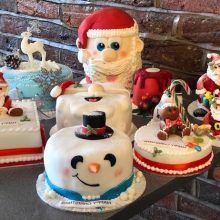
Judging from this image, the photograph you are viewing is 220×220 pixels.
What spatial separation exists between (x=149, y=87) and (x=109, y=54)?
11 centimetres

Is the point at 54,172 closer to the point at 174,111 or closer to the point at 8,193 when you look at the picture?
the point at 8,193

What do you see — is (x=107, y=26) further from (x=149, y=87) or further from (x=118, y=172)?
(x=118, y=172)

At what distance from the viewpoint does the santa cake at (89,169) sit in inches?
25.6

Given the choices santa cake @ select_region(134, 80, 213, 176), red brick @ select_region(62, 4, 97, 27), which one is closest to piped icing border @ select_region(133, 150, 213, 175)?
santa cake @ select_region(134, 80, 213, 176)

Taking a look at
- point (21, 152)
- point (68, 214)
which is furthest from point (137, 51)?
point (68, 214)

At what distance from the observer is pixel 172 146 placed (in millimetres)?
761

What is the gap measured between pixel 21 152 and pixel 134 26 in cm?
39

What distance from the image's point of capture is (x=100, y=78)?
3.31 ft

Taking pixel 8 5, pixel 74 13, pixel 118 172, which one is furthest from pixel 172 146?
pixel 8 5

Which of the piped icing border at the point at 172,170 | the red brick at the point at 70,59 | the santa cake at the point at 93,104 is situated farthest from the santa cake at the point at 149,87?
the red brick at the point at 70,59

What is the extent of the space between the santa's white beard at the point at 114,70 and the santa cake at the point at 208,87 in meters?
0.16

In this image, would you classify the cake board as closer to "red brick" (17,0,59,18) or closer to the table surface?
the table surface

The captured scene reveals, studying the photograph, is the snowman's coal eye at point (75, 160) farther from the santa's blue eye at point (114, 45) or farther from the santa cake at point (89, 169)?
the santa's blue eye at point (114, 45)

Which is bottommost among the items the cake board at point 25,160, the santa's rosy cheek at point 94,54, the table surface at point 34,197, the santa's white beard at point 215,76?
the table surface at point 34,197
